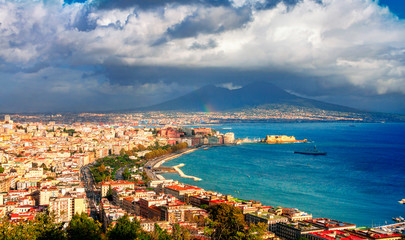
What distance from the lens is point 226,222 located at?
12633 millimetres

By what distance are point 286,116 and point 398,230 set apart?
10838 centimetres

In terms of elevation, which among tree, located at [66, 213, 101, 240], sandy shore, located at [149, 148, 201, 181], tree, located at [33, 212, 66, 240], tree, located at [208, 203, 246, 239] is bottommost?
sandy shore, located at [149, 148, 201, 181]

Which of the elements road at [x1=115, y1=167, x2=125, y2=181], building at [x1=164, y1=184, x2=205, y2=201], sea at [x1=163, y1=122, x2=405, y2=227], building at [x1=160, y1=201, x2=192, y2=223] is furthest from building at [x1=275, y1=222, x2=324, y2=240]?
road at [x1=115, y1=167, x2=125, y2=181]

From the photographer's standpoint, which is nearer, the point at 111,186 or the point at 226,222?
the point at 226,222

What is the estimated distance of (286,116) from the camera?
121375 millimetres

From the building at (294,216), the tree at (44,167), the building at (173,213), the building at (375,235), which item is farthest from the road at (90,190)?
the building at (375,235)

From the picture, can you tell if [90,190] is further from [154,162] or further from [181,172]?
[154,162]

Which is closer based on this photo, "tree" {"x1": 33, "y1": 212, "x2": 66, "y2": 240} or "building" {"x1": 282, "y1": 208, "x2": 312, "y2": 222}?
"tree" {"x1": 33, "y1": 212, "x2": 66, "y2": 240}

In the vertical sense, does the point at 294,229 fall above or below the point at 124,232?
below

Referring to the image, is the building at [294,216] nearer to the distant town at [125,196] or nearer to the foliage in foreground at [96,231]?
the distant town at [125,196]

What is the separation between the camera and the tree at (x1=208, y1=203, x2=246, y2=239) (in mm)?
11094

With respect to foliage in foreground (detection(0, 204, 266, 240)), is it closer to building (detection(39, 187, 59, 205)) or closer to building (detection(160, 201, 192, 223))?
building (detection(160, 201, 192, 223))

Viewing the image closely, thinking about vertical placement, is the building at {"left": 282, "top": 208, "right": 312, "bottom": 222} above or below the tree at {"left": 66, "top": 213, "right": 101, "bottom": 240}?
below

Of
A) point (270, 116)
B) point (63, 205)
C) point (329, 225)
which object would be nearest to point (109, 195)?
point (63, 205)
